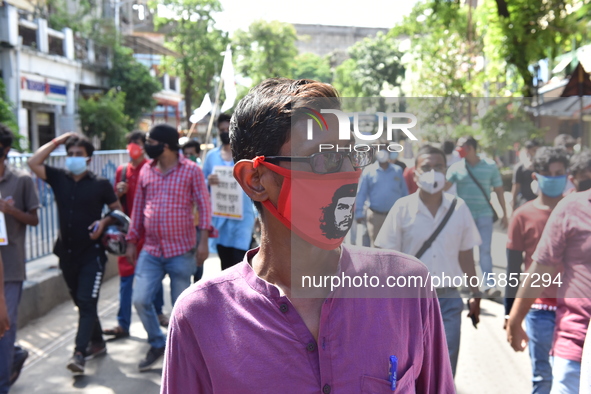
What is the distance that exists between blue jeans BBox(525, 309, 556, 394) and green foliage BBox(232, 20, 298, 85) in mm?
32259

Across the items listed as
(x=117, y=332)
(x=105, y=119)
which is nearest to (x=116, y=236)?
(x=117, y=332)

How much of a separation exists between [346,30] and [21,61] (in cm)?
8700

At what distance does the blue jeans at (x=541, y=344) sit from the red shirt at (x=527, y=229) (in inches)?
12.1

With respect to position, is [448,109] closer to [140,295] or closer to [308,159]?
[308,159]

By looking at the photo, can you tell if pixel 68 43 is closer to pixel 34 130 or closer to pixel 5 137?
pixel 34 130

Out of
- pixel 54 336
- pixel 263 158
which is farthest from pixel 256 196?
pixel 54 336

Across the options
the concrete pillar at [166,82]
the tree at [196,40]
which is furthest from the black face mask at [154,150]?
the concrete pillar at [166,82]

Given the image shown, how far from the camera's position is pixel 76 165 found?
5074 mm

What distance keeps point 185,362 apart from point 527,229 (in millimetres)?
2668

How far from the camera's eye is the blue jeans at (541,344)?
3412 millimetres

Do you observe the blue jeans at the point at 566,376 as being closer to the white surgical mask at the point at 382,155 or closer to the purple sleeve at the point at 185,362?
the white surgical mask at the point at 382,155

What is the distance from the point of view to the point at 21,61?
19.8 metres

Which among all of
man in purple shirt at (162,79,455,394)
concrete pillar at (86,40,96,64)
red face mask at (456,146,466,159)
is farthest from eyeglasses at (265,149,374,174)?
concrete pillar at (86,40,96,64)

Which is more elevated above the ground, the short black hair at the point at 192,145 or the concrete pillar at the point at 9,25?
the concrete pillar at the point at 9,25
